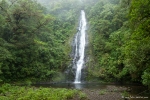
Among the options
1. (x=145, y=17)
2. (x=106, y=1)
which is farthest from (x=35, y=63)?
(x=106, y=1)

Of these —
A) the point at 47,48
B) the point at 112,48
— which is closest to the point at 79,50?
the point at 47,48

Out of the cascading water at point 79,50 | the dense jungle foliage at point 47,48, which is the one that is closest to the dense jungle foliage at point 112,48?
the dense jungle foliage at point 47,48

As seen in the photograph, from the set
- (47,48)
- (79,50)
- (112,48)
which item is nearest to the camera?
(112,48)

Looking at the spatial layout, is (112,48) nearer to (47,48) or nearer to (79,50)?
(79,50)

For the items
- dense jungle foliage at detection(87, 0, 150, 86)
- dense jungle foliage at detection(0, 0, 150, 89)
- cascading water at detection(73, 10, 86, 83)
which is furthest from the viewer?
cascading water at detection(73, 10, 86, 83)

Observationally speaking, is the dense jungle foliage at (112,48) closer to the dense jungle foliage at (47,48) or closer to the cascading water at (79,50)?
the dense jungle foliage at (47,48)

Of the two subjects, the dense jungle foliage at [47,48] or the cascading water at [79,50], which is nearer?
the dense jungle foliage at [47,48]

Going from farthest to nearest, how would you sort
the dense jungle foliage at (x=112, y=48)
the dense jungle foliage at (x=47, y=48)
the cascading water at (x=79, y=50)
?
the cascading water at (x=79, y=50)
the dense jungle foliage at (x=47, y=48)
the dense jungle foliage at (x=112, y=48)

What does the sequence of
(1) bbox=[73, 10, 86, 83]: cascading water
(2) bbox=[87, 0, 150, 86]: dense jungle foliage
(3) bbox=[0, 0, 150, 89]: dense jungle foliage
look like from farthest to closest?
1. (1) bbox=[73, 10, 86, 83]: cascading water
2. (3) bbox=[0, 0, 150, 89]: dense jungle foliage
3. (2) bbox=[87, 0, 150, 86]: dense jungle foliage

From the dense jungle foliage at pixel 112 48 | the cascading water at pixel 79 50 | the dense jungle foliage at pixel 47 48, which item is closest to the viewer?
the dense jungle foliage at pixel 112 48

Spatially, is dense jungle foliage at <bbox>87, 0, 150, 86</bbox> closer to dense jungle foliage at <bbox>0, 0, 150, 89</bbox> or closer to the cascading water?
dense jungle foliage at <bbox>0, 0, 150, 89</bbox>

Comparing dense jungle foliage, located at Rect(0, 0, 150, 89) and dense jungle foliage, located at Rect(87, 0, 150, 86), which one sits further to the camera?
dense jungle foliage, located at Rect(0, 0, 150, 89)

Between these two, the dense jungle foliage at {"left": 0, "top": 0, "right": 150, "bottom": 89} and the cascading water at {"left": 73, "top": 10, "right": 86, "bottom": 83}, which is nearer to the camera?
the dense jungle foliage at {"left": 0, "top": 0, "right": 150, "bottom": 89}

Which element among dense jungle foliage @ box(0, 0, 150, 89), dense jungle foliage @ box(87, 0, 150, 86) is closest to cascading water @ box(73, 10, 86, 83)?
dense jungle foliage @ box(0, 0, 150, 89)
